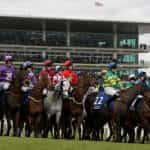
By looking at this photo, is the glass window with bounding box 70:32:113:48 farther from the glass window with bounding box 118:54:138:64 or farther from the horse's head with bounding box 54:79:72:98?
the horse's head with bounding box 54:79:72:98

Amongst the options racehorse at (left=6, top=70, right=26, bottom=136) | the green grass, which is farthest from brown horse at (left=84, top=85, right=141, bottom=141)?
the green grass

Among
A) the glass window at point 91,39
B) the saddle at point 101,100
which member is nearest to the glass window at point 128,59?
the glass window at point 91,39

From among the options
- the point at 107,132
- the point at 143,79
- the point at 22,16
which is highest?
the point at 22,16

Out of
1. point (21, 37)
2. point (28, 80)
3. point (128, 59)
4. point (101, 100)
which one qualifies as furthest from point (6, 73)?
point (128, 59)

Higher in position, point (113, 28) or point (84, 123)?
point (113, 28)

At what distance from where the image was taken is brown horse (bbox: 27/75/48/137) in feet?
61.2

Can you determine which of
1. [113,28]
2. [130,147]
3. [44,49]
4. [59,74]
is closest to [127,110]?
[59,74]

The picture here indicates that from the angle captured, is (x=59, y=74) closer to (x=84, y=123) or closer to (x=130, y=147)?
(x=84, y=123)

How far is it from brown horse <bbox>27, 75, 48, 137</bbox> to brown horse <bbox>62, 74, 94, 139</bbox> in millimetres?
905

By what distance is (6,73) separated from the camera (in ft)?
63.7

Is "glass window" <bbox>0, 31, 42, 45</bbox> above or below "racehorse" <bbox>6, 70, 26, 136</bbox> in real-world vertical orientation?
above

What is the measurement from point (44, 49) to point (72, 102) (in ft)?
172

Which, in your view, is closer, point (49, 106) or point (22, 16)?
point (49, 106)

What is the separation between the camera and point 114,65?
1925 cm
